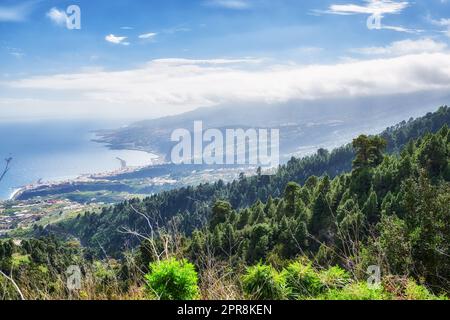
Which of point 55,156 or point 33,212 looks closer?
point 33,212

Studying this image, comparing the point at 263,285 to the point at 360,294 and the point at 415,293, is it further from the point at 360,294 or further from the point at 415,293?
the point at 415,293

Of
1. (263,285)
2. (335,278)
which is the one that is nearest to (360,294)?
(335,278)

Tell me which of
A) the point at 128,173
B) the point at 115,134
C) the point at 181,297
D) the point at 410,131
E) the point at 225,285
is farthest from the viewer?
the point at 115,134

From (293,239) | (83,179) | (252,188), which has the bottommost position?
(83,179)

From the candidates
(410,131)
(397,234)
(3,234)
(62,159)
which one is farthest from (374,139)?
(62,159)

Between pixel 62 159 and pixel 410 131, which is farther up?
pixel 410 131

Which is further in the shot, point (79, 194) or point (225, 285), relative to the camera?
point (79, 194)

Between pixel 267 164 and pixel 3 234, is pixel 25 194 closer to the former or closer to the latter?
pixel 3 234

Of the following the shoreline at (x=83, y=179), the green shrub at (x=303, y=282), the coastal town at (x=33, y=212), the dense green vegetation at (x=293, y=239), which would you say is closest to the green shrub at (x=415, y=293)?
the dense green vegetation at (x=293, y=239)
